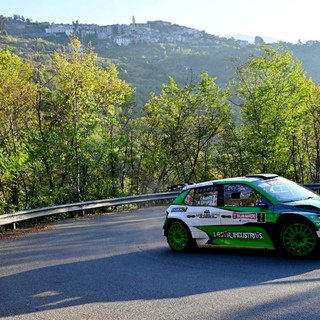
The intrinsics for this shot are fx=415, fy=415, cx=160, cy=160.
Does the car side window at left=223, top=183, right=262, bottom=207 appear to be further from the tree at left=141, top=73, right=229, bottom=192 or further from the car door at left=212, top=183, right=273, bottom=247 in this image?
the tree at left=141, top=73, right=229, bottom=192

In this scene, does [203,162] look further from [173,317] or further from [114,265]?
[173,317]

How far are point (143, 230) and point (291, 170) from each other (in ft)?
94.8

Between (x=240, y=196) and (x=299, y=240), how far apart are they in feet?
5.04

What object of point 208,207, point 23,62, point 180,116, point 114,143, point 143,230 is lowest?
point 143,230

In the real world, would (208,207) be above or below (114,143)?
below

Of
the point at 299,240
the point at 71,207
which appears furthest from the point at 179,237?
the point at 71,207

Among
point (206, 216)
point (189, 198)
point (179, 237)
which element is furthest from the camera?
point (189, 198)

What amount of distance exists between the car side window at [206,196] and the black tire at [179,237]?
2.09 ft

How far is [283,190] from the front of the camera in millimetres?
8688

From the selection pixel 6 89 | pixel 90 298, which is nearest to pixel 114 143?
pixel 6 89

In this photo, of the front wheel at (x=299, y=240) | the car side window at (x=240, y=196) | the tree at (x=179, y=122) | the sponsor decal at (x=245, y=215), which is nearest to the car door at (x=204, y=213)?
the car side window at (x=240, y=196)

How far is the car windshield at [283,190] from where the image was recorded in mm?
8438

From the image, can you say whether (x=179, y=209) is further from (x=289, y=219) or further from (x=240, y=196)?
(x=289, y=219)

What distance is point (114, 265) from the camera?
27.9ft
